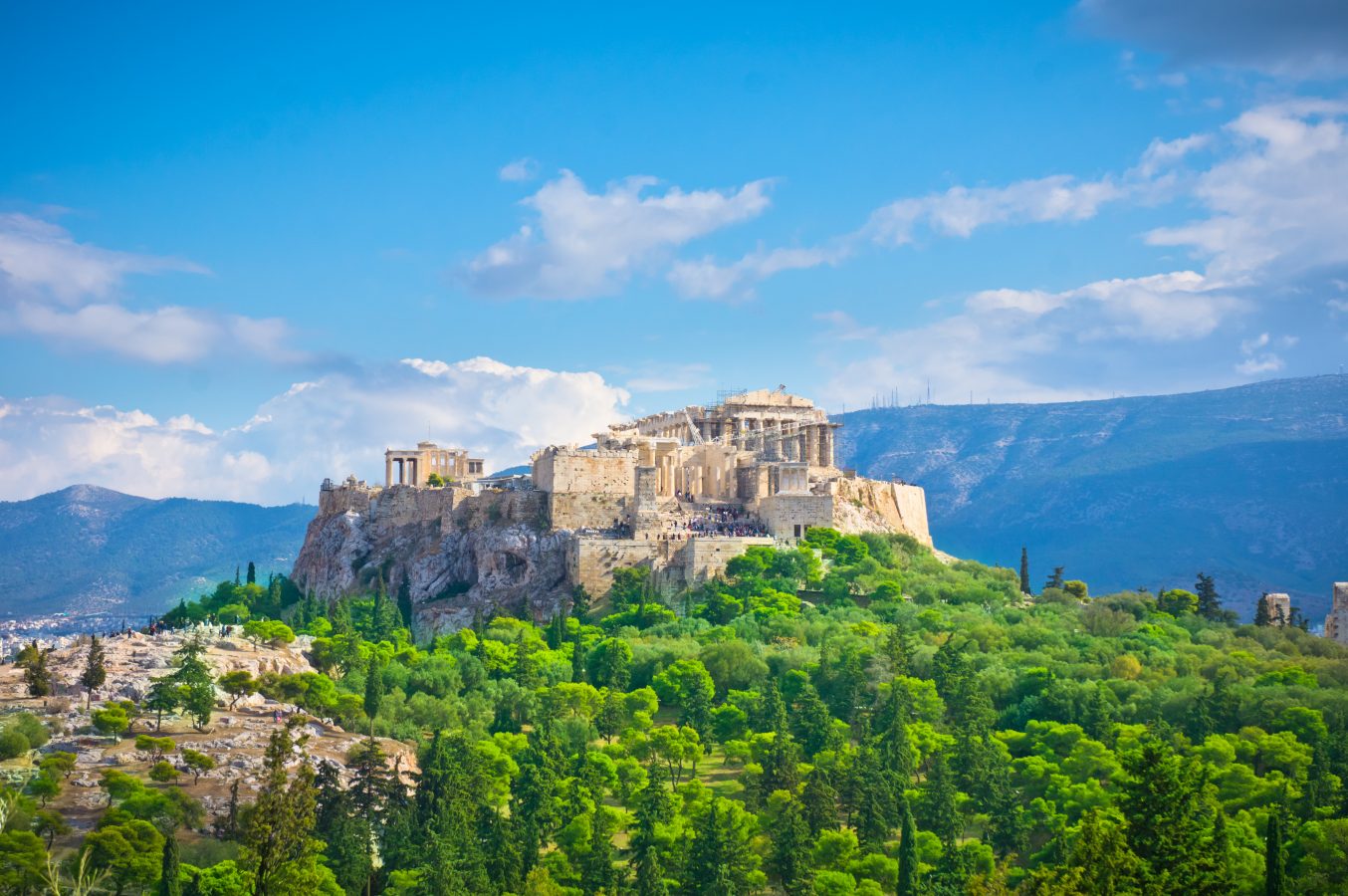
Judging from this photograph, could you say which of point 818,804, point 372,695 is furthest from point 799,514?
point 818,804

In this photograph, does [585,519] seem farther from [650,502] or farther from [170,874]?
[170,874]

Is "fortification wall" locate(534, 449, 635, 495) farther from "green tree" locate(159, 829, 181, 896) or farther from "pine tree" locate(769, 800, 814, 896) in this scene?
"green tree" locate(159, 829, 181, 896)

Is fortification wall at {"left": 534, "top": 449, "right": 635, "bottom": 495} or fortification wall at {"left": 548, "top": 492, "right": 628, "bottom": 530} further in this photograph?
fortification wall at {"left": 534, "top": 449, "right": 635, "bottom": 495}

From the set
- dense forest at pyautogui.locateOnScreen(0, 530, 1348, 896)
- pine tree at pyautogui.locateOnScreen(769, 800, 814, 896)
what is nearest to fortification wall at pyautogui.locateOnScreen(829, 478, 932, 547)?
dense forest at pyautogui.locateOnScreen(0, 530, 1348, 896)

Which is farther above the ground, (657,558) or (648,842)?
Result: (657,558)

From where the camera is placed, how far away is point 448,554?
4584 inches

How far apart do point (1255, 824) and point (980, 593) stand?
43.0 metres

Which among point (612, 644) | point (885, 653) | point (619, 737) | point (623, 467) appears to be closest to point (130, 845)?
point (619, 737)

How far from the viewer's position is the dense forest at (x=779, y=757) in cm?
6088

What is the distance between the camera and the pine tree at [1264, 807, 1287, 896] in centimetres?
5912

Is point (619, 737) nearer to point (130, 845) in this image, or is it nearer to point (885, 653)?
point (885, 653)

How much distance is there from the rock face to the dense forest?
17.2ft

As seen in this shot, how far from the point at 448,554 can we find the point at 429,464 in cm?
2002

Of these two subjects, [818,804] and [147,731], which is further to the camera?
[147,731]
